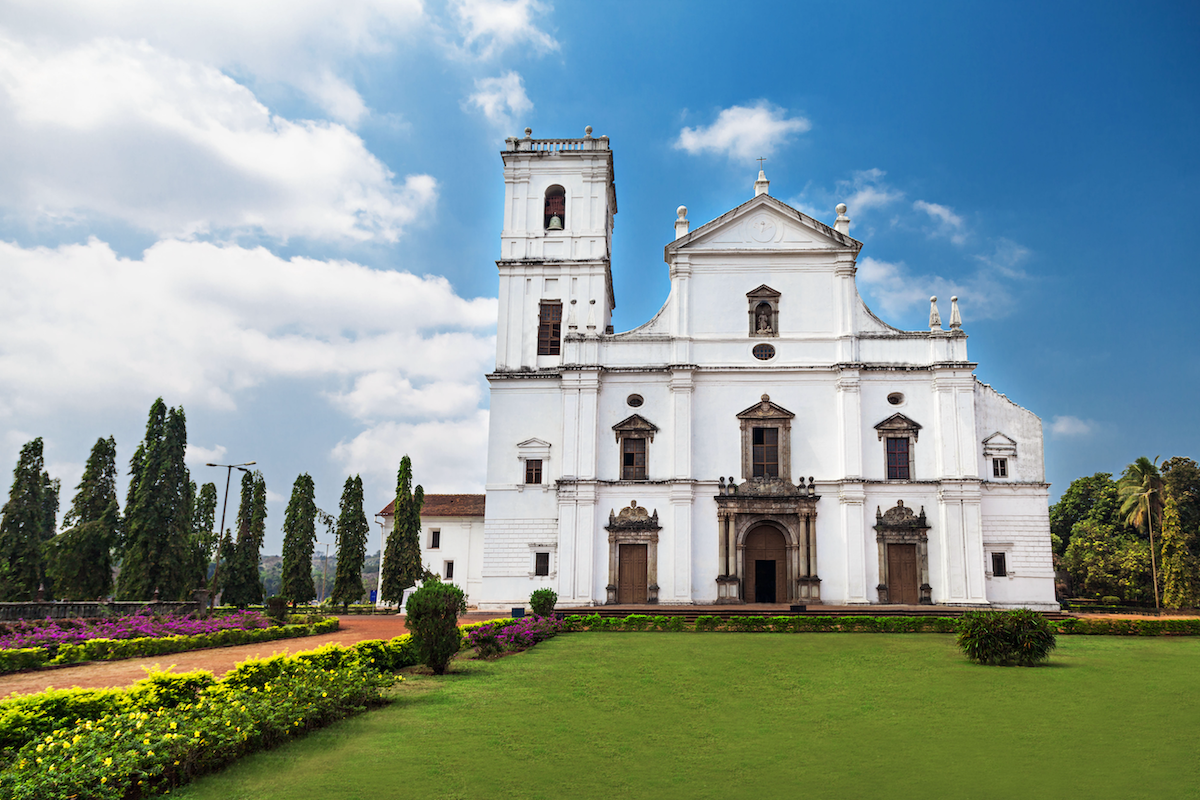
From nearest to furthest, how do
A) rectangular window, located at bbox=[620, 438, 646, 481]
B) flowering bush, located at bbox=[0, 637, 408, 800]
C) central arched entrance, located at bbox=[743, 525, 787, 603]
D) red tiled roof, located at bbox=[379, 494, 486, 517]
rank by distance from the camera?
flowering bush, located at bbox=[0, 637, 408, 800] → central arched entrance, located at bbox=[743, 525, 787, 603] → rectangular window, located at bbox=[620, 438, 646, 481] → red tiled roof, located at bbox=[379, 494, 486, 517]

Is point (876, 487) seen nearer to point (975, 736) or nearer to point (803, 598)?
point (803, 598)

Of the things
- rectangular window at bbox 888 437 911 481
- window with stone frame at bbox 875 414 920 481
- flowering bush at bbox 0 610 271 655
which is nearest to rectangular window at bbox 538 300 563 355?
window with stone frame at bbox 875 414 920 481

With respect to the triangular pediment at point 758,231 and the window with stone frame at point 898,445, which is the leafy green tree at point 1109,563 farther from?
the triangular pediment at point 758,231

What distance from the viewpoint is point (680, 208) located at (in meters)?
31.5

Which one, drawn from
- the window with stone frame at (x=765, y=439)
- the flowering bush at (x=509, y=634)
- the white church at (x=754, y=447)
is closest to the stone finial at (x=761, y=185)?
the white church at (x=754, y=447)

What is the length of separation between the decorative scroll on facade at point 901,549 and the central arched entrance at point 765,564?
11.2 feet

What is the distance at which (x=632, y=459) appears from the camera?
29.9 meters

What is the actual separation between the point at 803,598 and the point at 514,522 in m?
11.0

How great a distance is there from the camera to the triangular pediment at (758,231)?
30.8 metres

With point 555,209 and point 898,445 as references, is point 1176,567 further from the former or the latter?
point 555,209

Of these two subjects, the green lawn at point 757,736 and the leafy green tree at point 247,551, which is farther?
the leafy green tree at point 247,551

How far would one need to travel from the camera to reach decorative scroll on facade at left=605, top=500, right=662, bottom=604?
28.7 meters

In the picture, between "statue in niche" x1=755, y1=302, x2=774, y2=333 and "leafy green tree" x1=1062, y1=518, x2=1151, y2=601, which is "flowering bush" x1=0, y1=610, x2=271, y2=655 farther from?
"leafy green tree" x1=1062, y1=518, x2=1151, y2=601

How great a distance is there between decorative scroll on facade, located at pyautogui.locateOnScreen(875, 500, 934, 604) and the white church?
7cm
